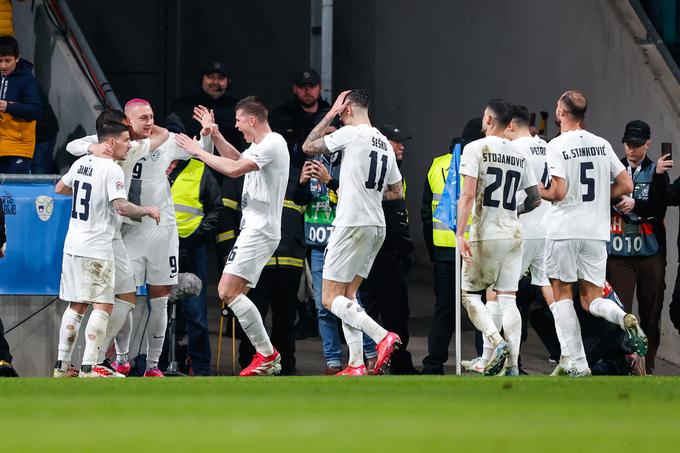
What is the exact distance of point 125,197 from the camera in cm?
1136

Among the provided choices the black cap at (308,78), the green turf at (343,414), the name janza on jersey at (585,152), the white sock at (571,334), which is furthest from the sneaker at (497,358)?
the black cap at (308,78)

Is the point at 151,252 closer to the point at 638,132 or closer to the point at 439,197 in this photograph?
the point at 439,197

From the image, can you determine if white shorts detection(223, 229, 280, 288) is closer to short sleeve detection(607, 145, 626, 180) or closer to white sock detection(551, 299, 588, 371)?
white sock detection(551, 299, 588, 371)

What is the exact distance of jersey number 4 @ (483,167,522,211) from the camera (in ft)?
37.7

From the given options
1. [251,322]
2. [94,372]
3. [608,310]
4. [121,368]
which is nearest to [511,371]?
[608,310]

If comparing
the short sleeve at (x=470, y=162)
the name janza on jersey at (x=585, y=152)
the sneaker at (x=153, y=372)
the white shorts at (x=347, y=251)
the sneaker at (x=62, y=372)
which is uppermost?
the name janza on jersey at (x=585, y=152)

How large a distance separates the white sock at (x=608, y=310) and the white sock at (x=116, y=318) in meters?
3.52

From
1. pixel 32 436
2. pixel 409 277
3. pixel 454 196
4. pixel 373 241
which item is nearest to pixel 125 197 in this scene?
pixel 373 241

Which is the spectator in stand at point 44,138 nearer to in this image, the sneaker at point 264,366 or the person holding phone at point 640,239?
the sneaker at point 264,366

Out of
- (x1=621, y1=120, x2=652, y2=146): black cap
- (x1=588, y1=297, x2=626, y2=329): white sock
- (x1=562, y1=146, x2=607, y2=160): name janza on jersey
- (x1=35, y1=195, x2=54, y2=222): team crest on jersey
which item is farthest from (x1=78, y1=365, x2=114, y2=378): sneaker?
(x1=621, y1=120, x2=652, y2=146): black cap

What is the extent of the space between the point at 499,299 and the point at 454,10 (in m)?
8.11

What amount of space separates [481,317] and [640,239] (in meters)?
2.48

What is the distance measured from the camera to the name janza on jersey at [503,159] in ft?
37.5

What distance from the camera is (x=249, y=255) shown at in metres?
11.8
